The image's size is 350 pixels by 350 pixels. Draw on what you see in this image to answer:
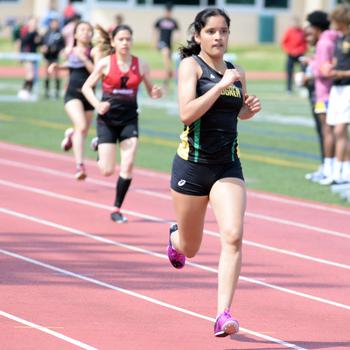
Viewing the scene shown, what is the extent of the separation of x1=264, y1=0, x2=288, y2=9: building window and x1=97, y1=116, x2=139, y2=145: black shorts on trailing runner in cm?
4301

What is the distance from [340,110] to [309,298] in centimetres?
698

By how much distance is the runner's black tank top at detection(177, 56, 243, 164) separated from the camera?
7.89 metres

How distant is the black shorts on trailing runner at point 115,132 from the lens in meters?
13.2

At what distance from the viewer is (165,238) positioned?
12000 mm

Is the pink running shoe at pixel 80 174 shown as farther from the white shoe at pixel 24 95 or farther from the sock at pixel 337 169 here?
the white shoe at pixel 24 95

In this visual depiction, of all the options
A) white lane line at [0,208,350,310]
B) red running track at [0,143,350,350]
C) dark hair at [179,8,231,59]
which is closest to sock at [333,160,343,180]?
red running track at [0,143,350,350]

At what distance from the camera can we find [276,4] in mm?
55656

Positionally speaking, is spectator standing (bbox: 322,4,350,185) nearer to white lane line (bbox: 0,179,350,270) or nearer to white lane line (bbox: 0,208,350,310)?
white lane line (bbox: 0,179,350,270)

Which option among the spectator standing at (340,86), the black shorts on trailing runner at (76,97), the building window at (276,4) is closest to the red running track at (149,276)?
the black shorts on trailing runner at (76,97)

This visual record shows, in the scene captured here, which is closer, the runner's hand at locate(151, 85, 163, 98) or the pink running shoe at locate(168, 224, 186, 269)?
the pink running shoe at locate(168, 224, 186, 269)

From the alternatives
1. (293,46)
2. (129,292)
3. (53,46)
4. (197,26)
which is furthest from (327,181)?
(293,46)

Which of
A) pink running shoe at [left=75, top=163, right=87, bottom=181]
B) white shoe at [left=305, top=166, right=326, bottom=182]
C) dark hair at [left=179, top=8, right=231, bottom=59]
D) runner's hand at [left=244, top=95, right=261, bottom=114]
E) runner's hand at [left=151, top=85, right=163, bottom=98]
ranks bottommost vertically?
white shoe at [left=305, top=166, right=326, bottom=182]

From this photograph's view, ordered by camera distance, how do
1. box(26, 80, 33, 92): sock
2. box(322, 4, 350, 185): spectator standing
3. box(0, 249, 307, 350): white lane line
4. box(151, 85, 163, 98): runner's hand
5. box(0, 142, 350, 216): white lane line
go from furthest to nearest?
box(26, 80, 33, 92): sock
box(322, 4, 350, 185): spectator standing
box(0, 142, 350, 216): white lane line
box(151, 85, 163, 98): runner's hand
box(0, 249, 307, 350): white lane line

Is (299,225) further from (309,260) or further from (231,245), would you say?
(231,245)
